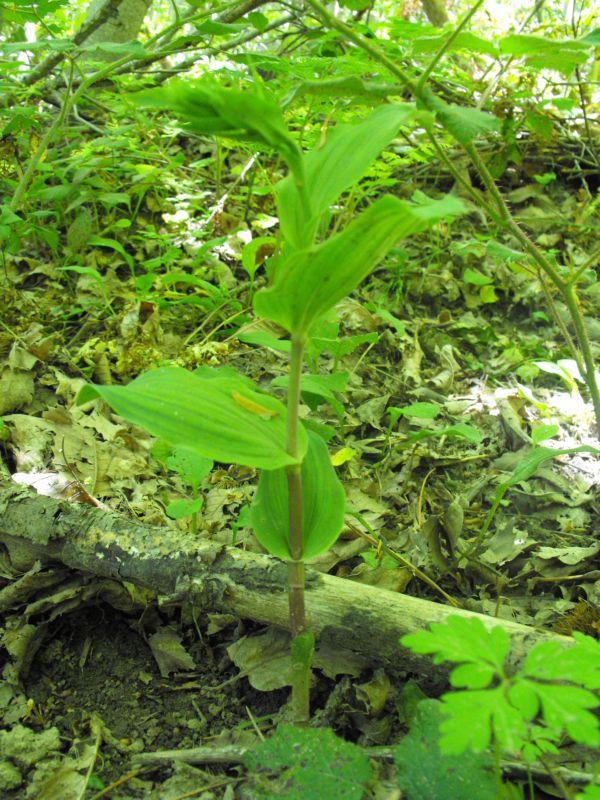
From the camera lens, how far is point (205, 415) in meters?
1.02

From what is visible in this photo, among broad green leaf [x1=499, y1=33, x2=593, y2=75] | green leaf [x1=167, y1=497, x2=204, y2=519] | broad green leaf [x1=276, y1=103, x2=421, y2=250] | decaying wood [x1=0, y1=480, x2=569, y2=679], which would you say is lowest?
decaying wood [x1=0, y1=480, x2=569, y2=679]

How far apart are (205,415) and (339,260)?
32cm

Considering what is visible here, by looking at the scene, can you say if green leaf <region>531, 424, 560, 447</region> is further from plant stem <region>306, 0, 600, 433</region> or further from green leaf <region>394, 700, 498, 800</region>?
green leaf <region>394, 700, 498, 800</region>

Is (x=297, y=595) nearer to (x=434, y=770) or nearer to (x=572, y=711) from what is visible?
(x=434, y=770)

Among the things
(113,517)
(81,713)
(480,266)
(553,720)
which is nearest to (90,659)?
(81,713)

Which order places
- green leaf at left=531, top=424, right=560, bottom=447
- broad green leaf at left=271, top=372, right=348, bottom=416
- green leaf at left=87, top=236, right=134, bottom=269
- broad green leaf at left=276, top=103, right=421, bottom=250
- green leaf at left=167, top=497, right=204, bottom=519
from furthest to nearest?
green leaf at left=87, top=236, right=134, bottom=269
green leaf at left=531, top=424, right=560, bottom=447
broad green leaf at left=271, top=372, right=348, bottom=416
green leaf at left=167, top=497, right=204, bottom=519
broad green leaf at left=276, top=103, right=421, bottom=250

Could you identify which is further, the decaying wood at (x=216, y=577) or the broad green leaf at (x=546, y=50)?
the decaying wood at (x=216, y=577)

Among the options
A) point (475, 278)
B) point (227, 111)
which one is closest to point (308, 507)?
point (227, 111)

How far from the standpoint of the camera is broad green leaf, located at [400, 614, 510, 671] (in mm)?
821

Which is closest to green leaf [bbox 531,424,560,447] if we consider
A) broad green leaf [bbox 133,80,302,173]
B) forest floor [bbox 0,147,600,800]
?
forest floor [bbox 0,147,600,800]

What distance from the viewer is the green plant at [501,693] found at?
0.75 m

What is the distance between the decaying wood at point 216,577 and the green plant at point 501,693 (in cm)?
42

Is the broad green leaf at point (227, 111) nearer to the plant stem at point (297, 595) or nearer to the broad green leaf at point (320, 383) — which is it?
the plant stem at point (297, 595)

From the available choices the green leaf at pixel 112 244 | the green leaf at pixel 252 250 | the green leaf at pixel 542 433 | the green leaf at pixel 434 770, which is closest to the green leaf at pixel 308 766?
the green leaf at pixel 434 770
